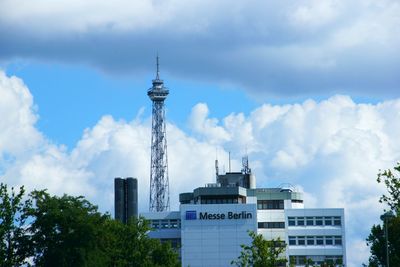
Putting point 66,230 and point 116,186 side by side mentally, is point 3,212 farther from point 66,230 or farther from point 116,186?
point 116,186

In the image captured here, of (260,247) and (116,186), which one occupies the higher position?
(116,186)

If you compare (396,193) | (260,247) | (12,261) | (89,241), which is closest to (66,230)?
(89,241)

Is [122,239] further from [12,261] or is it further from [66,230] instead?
[12,261]

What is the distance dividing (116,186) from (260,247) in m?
50.0

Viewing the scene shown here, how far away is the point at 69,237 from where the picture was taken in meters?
113

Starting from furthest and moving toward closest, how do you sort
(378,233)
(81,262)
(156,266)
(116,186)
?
(116,186)
(378,233)
(156,266)
(81,262)

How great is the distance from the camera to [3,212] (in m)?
102

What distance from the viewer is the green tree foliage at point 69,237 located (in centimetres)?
10419

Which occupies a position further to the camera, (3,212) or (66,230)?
(66,230)

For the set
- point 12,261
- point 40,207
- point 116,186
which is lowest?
point 12,261

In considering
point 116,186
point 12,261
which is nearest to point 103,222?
point 12,261

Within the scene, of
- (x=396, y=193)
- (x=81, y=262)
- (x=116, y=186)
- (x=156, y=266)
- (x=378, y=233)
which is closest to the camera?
(x=396, y=193)

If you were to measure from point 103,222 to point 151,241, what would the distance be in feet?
22.3

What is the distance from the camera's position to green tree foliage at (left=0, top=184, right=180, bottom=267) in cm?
10419
